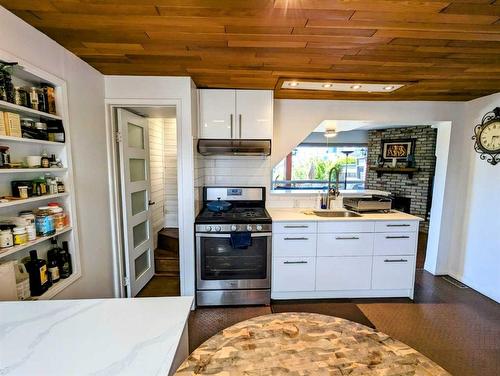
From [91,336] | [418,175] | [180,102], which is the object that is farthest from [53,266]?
[418,175]

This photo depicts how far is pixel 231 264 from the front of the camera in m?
2.49

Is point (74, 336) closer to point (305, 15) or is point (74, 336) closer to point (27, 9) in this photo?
point (27, 9)

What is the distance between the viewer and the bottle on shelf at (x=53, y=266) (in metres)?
1.60

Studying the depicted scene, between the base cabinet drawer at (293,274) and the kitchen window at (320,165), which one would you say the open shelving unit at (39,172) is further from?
the kitchen window at (320,165)

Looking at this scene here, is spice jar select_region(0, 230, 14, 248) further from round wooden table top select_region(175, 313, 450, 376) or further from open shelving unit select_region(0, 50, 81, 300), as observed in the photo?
round wooden table top select_region(175, 313, 450, 376)

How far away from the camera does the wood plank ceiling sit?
49.6 inches

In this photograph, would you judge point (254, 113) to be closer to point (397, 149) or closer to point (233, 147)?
point (233, 147)

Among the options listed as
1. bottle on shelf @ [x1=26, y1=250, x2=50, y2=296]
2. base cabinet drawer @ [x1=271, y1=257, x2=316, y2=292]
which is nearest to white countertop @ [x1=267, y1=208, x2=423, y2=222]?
base cabinet drawer @ [x1=271, y1=257, x2=316, y2=292]

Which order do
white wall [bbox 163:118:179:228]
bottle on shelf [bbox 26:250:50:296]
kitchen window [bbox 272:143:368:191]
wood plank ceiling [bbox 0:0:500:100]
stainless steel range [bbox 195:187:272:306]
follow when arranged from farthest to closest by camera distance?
kitchen window [bbox 272:143:368:191], white wall [bbox 163:118:179:228], stainless steel range [bbox 195:187:272:306], bottle on shelf [bbox 26:250:50:296], wood plank ceiling [bbox 0:0:500:100]

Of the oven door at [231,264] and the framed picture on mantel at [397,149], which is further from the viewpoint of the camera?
the framed picture on mantel at [397,149]

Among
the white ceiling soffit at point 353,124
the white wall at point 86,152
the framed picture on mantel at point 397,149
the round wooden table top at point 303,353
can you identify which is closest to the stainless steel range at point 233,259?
the white wall at point 86,152

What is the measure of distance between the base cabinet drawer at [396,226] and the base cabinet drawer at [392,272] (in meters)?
0.30

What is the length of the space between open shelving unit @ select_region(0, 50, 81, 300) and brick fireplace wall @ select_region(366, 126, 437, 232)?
6.04 meters

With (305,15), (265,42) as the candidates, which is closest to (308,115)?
(265,42)
